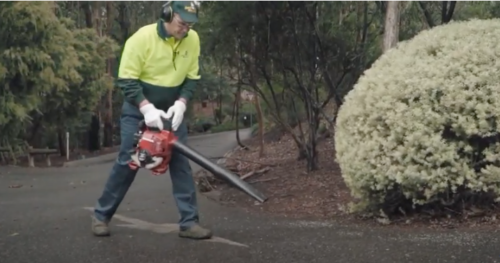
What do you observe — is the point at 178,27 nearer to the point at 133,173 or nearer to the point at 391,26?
the point at 133,173

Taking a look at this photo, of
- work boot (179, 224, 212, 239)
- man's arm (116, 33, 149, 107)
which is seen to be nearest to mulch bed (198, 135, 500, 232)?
work boot (179, 224, 212, 239)

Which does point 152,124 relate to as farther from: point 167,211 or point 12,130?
point 12,130

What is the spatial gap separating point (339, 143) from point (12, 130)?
1413 centimetres

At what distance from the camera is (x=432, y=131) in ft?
17.9

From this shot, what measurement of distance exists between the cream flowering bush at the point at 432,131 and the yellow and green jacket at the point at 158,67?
151 cm

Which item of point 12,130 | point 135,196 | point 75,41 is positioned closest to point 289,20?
point 135,196

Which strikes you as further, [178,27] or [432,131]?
[432,131]

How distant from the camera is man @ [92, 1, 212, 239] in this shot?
508cm

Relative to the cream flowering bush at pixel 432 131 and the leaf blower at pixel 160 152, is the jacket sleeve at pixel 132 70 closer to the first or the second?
the leaf blower at pixel 160 152

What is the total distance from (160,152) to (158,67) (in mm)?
629

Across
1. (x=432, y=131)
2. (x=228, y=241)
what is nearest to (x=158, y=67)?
(x=228, y=241)

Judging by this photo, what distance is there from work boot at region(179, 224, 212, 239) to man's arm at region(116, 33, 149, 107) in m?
0.97

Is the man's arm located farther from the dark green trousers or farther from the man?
the dark green trousers

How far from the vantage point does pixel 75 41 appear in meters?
22.8
